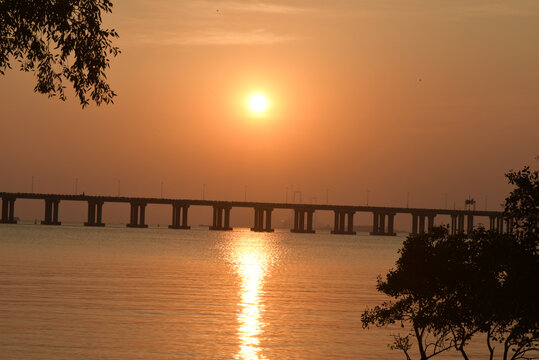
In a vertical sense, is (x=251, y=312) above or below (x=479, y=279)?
below

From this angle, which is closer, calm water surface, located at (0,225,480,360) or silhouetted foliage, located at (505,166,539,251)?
silhouetted foliage, located at (505,166,539,251)

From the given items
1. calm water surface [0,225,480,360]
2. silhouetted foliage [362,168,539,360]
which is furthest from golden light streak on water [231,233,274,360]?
silhouetted foliage [362,168,539,360]

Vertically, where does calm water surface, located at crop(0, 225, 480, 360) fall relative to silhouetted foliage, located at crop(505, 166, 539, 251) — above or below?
below

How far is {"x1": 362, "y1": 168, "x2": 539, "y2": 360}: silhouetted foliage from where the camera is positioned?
96.8 feet

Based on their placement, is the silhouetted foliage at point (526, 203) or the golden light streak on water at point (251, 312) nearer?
the silhouetted foliage at point (526, 203)

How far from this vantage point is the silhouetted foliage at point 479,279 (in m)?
29.5

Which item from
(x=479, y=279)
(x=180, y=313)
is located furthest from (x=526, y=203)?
(x=180, y=313)

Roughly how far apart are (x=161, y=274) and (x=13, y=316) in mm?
52183

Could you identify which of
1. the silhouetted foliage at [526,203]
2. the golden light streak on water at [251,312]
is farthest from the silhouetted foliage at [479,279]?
the golden light streak on water at [251,312]

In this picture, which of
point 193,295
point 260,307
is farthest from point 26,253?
point 260,307

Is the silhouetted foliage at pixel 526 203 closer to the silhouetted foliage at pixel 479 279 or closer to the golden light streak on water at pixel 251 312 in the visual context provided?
the silhouetted foliage at pixel 479 279

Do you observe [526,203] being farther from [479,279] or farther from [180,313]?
[180,313]

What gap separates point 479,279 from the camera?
33875mm

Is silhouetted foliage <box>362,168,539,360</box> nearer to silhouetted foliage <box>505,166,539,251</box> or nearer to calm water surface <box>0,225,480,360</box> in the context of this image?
silhouetted foliage <box>505,166,539,251</box>
